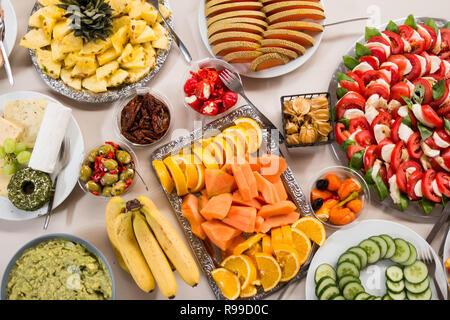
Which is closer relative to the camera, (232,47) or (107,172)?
(107,172)

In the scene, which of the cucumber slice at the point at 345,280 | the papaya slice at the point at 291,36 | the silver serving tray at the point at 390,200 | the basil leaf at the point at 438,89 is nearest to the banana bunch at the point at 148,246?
the cucumber slice at the point at 345,280

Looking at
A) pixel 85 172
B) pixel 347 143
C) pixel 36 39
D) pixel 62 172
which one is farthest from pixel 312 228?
pixel 36 39

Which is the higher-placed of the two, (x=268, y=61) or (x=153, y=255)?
(x=268, y=61)

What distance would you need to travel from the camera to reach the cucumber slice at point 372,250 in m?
1.77

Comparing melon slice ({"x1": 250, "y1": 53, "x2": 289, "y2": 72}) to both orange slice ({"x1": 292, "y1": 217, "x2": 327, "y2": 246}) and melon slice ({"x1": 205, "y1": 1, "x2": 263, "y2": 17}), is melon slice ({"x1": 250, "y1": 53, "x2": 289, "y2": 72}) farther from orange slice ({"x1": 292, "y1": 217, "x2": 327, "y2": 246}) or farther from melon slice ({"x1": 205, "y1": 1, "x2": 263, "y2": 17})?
orange slice ({"x1": 292, "y1": 217, "x2": 327, "y2": 246})

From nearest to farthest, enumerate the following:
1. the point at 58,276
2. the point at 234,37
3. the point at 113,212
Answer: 1. the point at 58,276
2. the point at 113,212
3. the point at 234,37

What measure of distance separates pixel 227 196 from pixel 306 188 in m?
0.39

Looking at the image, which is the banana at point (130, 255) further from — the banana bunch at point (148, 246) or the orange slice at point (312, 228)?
the orange slice at point (312, 228)

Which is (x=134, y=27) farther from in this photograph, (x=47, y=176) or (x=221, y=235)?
(x=221, y=235)

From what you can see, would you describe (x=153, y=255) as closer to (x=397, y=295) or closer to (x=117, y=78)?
(x=117, y=78)

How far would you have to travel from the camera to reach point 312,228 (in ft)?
5.96

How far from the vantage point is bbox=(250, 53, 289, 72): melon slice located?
190cm

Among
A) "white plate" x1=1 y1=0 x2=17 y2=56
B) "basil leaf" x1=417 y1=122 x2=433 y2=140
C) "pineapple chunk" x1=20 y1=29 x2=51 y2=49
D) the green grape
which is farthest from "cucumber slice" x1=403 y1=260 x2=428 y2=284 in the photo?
"white plate" x1=1 y1=0 x2=17 y2=56

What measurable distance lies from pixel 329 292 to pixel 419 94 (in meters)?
0.90
